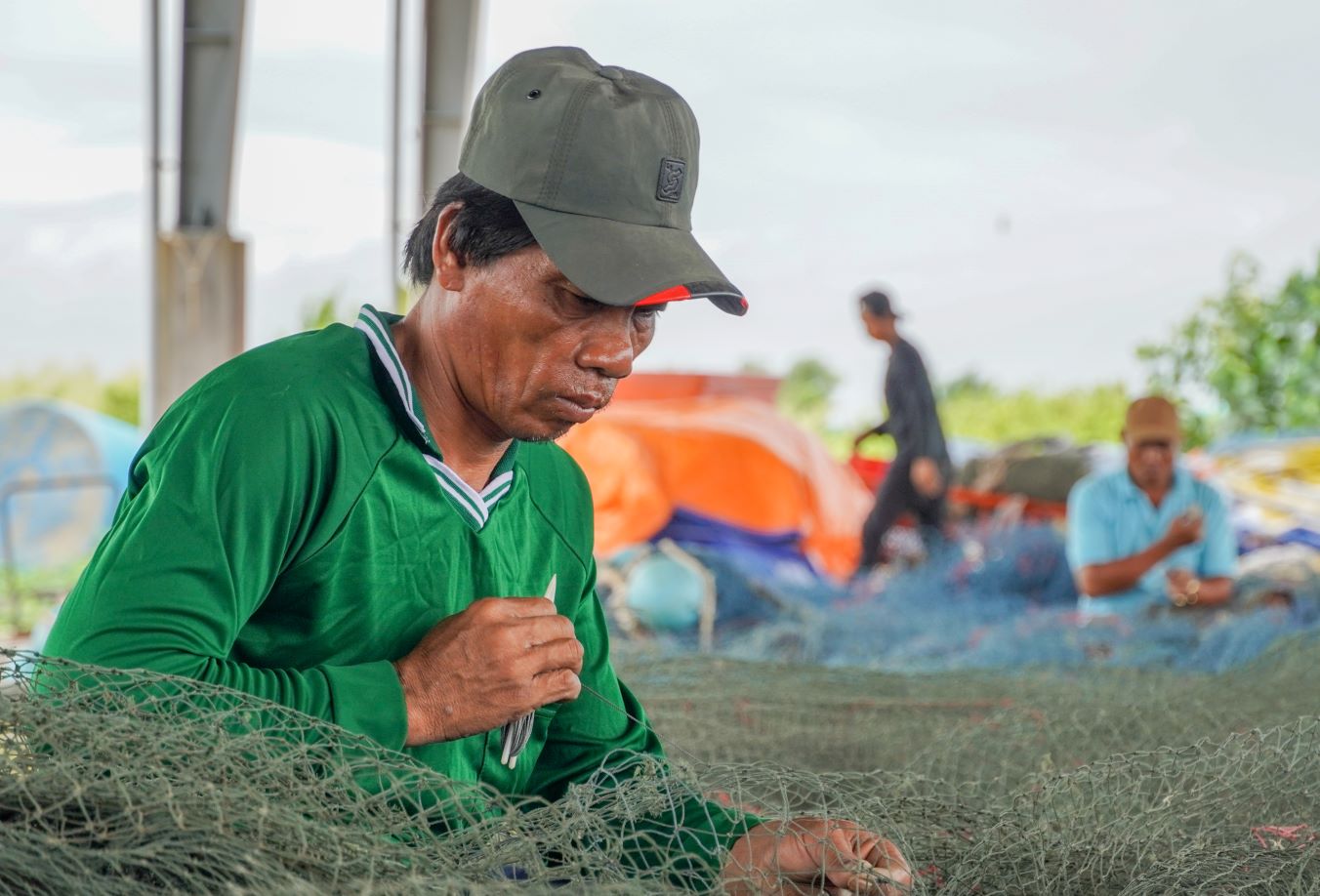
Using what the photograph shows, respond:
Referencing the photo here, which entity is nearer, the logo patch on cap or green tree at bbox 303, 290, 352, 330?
the logo patch on cap

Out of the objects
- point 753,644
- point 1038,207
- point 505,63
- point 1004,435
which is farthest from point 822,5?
point 505,63

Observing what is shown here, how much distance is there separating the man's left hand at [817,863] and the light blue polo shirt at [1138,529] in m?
2.93

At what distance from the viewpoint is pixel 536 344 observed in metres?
1.14

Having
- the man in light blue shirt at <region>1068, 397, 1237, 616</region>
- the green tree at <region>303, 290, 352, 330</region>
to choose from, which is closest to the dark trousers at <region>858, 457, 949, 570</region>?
the man in light blue shirt at <region>1068, 397, 1237, 616</region>

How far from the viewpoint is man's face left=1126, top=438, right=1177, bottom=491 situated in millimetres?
4023

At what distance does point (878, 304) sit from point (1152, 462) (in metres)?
2.24

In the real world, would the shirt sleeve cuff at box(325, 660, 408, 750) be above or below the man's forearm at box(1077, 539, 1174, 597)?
above

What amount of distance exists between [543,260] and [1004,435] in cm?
948

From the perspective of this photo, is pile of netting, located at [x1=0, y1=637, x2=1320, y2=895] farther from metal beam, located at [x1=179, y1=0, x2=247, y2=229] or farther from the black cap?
metal beam, located at [x1=179, y1=0, x2=247, y2=229]

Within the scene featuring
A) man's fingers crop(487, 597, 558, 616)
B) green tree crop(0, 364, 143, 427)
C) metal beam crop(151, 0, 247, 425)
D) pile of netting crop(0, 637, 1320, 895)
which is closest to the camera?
pile of netting crop(0, 637, 1320, 895)

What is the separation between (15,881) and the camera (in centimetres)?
83

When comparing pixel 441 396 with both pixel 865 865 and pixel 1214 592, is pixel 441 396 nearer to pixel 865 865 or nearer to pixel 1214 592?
pixel 865 865

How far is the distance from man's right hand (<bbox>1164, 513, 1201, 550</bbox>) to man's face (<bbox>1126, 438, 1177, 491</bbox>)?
0.64 feet

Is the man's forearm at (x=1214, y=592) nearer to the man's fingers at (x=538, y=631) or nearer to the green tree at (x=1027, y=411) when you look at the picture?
the man's fingers at (x=538, y=631)
